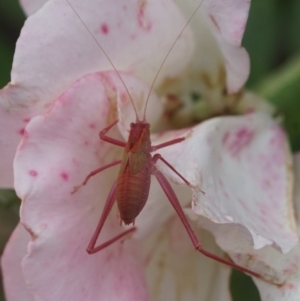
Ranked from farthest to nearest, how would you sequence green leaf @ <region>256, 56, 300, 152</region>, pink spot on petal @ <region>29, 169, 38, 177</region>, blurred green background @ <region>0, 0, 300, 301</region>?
blurred green background @ <region>0, 0, 300, 301</region>, green leaf @ <region>256, 56, 300, 152</region>, pink spot on petal @ <region>29, 169, 38, 177</region>

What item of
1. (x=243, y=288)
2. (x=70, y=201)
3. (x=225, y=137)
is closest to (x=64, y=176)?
(x=70, y=201)

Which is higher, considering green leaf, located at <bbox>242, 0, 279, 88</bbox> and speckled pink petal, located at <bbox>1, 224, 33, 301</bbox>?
speckled pink petal, located at <bbox>1, 224, 33, 301</bbox>

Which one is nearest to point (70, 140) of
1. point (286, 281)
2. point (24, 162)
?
point (24, 162)

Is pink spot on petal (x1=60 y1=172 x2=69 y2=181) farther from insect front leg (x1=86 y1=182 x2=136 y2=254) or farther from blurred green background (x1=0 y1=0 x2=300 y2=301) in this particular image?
blurred green background (x1=0 y1=0 x2=300 y2=301)

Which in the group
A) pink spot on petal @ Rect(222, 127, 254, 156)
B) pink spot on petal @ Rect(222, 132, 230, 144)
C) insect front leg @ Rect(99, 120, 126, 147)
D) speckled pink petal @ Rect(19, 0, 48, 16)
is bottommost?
pink spot on petal @ Rect(222, 127, 254, 156)

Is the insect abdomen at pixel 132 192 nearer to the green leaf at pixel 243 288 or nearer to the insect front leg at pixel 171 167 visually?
the insect front leg at pixel 171 167

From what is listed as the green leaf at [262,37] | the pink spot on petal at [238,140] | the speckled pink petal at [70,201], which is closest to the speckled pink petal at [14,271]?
the speckled pink petal at [70,201]

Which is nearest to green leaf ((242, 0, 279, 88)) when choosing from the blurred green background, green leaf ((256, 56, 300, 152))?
the blurred green background
